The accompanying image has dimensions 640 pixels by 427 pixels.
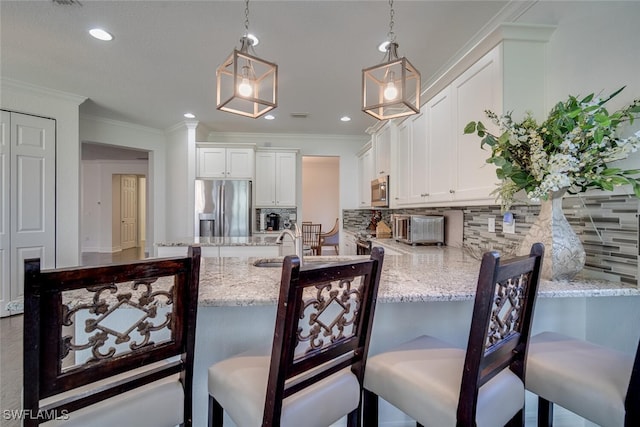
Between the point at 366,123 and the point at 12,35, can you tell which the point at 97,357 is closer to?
the point at 12,35

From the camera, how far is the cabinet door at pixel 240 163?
201 inches

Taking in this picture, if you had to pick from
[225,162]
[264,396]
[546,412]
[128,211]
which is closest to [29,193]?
[225,162]

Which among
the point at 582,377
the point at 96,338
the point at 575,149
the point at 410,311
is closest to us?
the point at 96,338

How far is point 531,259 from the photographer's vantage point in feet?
3.45

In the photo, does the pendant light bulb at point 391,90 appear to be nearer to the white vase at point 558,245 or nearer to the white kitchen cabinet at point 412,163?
the white vase at point 558,245

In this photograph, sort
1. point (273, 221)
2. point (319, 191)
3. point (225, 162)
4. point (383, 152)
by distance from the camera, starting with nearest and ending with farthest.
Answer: point (383, 152) → point (225, 162) → point (273, 221) → point (319, 191)

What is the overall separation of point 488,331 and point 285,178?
15.7 ft

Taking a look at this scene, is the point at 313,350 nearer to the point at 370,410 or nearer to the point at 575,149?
the point at 370,410

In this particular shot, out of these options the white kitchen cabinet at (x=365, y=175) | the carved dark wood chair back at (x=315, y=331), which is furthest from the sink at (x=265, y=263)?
the white kitchen cabinet at (x=365, y=175)

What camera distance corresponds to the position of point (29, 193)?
11.6 feet

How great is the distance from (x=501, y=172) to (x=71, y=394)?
183 centimetres

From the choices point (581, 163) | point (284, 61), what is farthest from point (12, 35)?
point (581, 163)

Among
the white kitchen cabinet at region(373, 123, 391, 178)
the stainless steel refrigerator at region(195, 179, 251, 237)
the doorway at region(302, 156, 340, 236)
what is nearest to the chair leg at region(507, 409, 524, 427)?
the white kitchen cabinet at region(373, 123, 391, 178)

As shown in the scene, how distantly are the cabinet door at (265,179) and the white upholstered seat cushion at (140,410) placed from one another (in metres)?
4.61
